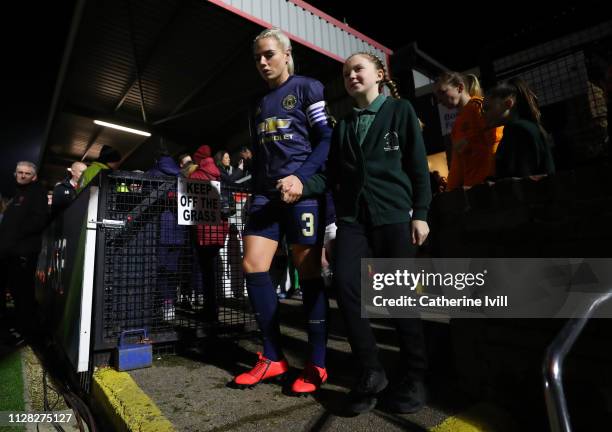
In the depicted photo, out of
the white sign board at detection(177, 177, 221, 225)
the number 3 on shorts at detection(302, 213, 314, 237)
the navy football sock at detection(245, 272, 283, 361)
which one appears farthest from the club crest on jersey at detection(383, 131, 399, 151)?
the white sign board at detection(177, 177, 221, 225)

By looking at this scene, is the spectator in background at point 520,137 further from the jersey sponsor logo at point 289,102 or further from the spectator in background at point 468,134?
the jersey sponsor logo at point 289,102

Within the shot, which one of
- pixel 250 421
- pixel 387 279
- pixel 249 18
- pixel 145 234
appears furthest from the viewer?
pixel 249 18

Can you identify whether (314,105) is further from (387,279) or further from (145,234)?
(145,234)

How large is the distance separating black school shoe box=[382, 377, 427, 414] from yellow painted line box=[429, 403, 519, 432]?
5.1 inches

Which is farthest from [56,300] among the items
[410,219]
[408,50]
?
[408,50]

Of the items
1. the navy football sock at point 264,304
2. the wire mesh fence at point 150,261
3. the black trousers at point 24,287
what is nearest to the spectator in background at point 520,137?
the navy football sock at point 264,304

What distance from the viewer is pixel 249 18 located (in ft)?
26.6

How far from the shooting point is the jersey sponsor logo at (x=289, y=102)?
209 centimetres

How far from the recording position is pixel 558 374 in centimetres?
73

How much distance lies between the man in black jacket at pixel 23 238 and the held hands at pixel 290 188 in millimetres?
A: 4238

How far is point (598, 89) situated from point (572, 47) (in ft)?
3.11

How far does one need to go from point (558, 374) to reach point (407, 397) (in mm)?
975

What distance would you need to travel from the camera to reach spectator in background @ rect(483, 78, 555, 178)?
237cm

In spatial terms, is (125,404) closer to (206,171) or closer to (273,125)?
(273,125)
